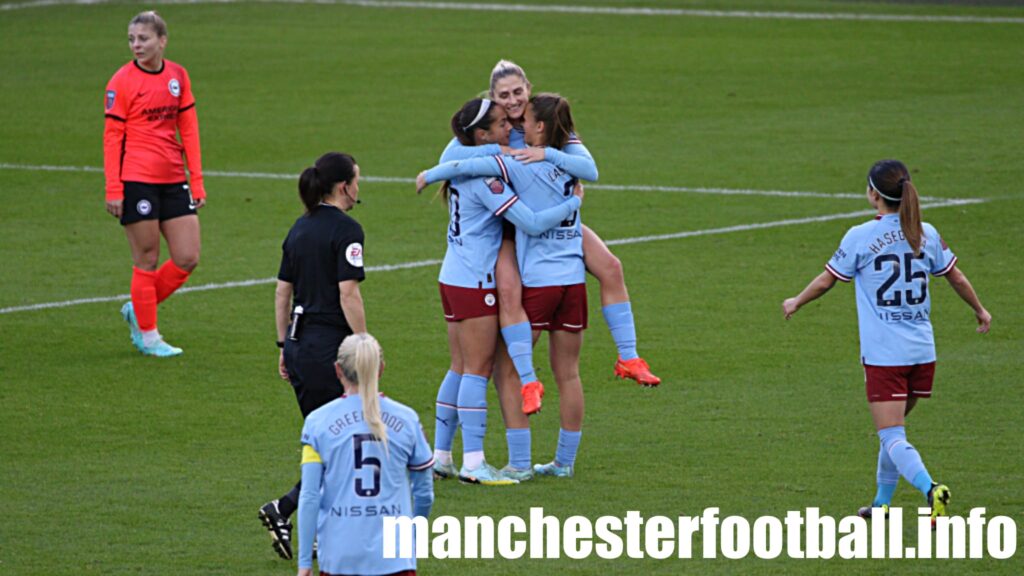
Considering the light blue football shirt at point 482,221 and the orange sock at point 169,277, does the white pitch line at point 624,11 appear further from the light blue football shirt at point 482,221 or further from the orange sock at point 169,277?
the light blue football shirt at point 482,221

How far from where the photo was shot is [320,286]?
8.11 meters

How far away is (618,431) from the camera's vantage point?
422 inches

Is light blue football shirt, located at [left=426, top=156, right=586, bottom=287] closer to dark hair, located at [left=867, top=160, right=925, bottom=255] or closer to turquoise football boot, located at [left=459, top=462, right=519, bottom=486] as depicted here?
turquoise football boot, located at [left=459, top=462, right=519, bottom=486]

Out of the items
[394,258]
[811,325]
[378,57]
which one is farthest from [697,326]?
[378,57]

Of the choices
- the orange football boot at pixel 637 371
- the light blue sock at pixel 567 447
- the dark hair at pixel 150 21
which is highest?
the dark hair at pixel 150 21

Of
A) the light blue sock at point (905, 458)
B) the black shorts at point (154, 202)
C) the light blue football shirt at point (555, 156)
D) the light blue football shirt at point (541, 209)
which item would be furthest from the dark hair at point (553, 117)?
the black shorts at point (154, 202)

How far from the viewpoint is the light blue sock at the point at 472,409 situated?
31.2 feet

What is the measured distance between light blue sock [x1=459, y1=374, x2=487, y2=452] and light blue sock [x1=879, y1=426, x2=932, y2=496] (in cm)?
221

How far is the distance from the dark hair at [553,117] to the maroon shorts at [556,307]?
80cm

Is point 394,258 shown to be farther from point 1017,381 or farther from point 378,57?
point 378,57

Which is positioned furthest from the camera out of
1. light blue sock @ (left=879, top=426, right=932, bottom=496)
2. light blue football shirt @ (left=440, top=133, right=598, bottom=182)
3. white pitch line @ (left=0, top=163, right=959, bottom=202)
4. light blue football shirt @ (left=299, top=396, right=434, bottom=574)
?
white pitch line @ (left=0, top=163, right=959, bottom=202)

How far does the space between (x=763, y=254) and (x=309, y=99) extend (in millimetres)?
13368

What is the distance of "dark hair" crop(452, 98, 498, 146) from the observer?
30.8 feet

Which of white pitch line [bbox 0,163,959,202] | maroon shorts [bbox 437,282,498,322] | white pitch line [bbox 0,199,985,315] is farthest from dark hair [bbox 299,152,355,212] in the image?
white pitch line [bbox 0,163,959,202]
